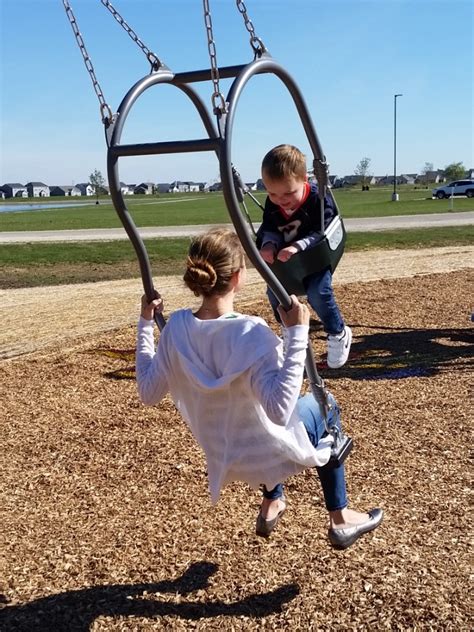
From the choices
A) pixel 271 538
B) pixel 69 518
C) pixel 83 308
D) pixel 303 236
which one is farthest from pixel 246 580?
pixel 83 308

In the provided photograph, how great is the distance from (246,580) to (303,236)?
1.72 m

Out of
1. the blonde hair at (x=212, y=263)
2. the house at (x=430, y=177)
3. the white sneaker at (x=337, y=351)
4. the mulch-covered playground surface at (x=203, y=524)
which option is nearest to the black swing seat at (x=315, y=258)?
the white sneaker at (x=337, y=351)

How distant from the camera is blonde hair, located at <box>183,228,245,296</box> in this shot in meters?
2.91

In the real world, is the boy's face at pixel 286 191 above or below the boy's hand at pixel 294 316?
above

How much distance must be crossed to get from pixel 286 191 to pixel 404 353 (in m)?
4.71

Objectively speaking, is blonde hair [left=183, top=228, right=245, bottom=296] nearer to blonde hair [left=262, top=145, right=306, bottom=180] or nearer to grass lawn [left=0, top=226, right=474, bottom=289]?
blonde hair [left=262, top=145, right=306, bottom=180]

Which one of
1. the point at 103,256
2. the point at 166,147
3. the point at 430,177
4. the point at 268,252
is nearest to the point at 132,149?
the point at 166,147

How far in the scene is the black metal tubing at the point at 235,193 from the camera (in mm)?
2672

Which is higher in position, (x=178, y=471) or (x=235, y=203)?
(x=235, y=203)

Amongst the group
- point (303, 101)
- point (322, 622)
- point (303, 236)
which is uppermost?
point (303, 101)

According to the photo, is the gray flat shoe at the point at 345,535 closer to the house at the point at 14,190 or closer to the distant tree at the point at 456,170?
the distant tree at the point at 456,170

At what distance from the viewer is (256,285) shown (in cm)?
1305

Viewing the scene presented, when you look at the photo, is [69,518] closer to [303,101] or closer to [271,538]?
[271,538]

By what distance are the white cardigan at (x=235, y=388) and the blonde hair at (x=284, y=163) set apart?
1.01m
